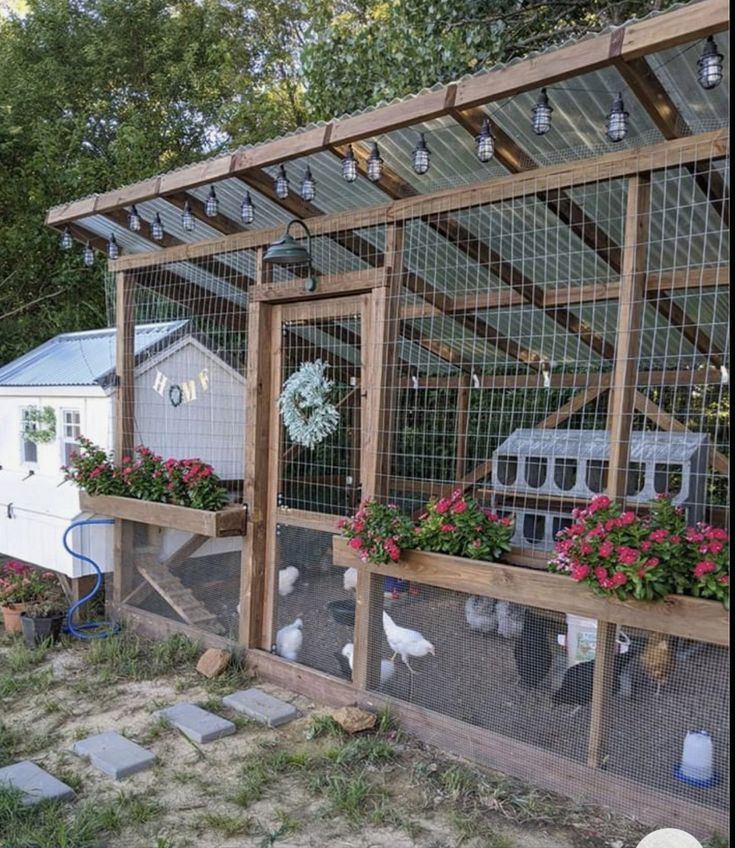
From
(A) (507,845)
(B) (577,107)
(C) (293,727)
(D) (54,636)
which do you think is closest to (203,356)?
(D) (54,636)

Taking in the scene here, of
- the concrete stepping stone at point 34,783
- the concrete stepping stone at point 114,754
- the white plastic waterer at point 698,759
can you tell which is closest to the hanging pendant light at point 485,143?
the white plastic waterer at point 698,759

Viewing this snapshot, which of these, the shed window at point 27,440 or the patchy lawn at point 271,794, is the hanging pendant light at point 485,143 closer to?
the patchy lawn at point 271,794

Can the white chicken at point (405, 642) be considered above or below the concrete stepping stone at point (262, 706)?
above

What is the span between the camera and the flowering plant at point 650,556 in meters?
2.68

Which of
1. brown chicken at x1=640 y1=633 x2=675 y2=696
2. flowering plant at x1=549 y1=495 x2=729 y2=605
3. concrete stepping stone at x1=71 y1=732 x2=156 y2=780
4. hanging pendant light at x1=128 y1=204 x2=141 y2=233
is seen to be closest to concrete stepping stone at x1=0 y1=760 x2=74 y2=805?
concrete stepping stone at x1=71 y1=732 x2=156 y2=780

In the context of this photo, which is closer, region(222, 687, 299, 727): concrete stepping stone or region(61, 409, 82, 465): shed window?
region(222, 687, 299, 727): concrete stepping stone

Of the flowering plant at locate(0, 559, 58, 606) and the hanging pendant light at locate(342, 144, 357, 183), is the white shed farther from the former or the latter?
the hanging pendant light at locate(342, 144, 357, 183)

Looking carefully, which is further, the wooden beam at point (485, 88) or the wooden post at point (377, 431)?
the wooden post at point (377, 431)

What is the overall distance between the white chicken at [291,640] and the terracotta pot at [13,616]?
7.16ft

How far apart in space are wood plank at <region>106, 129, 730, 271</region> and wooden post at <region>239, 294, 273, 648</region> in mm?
457

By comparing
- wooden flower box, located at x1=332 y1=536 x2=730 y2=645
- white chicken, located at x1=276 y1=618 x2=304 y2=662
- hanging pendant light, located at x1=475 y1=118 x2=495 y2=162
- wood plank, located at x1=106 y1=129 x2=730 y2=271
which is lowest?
white chicken, located at x1=276 y1=618 x2=304 y2=662

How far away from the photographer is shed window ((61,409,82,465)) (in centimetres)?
566

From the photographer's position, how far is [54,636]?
523cm

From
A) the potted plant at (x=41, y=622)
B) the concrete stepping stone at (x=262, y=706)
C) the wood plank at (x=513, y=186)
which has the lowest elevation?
the concrete stepping stone at (x=262, y=706)
